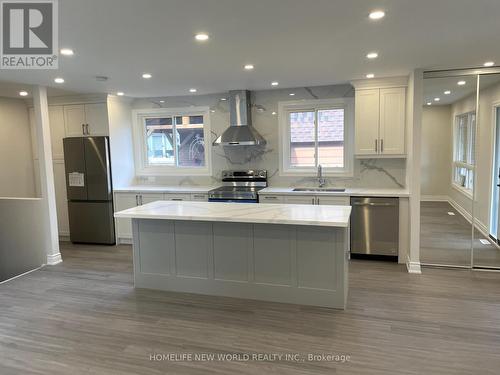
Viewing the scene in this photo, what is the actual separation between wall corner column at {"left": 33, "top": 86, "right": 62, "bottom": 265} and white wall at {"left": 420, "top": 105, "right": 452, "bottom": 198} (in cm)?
499

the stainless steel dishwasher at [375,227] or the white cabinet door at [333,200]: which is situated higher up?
the white cabinet door at [333,200]

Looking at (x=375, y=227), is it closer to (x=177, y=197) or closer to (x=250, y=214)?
(x=250, y=214)

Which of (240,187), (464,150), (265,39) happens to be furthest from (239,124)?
(464,150)

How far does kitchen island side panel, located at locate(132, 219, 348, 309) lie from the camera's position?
3432 millimetres

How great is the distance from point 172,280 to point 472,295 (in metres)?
3.20

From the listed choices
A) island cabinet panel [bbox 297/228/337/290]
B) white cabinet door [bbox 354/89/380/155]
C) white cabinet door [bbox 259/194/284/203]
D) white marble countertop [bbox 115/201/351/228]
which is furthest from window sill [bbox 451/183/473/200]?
white cabinet door [bbox 259/194/284/203]

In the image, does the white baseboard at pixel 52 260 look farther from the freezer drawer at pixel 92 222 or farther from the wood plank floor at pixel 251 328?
the freezer drawer at pixel 92 222

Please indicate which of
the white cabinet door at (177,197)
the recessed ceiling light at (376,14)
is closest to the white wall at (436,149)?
the recessed ceiling light at (376,14)

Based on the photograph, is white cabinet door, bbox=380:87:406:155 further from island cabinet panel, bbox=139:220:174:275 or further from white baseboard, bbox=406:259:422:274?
island cabinet panel, bbox=139:220:174:275

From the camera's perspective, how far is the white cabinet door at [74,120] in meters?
5.93

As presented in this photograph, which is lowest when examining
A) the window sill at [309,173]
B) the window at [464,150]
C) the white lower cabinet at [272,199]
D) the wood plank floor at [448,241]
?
the wood plank floor at [448,241]

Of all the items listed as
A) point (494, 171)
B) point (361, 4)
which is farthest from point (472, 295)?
point (361, 4)

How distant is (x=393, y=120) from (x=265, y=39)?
2669 mm

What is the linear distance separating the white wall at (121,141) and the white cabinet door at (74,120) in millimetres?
525
